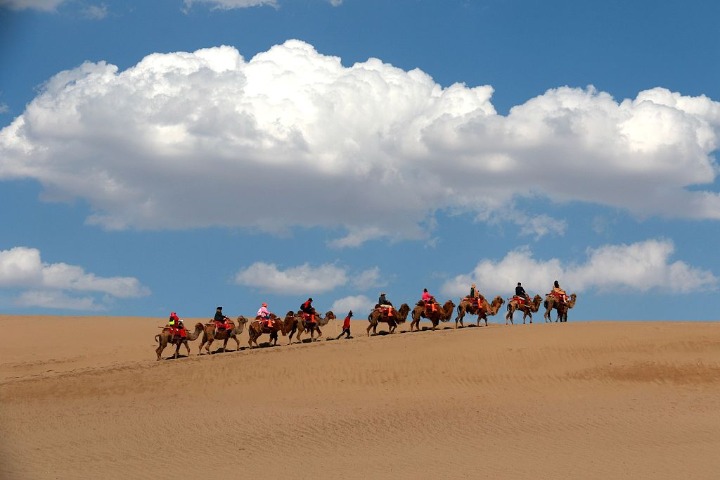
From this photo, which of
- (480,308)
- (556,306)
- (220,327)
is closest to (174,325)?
(220,327)

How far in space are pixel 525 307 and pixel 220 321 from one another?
14785mm

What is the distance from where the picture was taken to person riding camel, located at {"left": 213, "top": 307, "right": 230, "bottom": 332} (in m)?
36.3

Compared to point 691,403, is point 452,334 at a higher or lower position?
higher

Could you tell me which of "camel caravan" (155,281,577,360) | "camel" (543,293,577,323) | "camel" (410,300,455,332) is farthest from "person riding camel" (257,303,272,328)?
"camel" (543,293,577,323)

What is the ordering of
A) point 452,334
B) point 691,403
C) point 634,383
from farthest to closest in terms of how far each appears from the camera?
1. point 452,334
2. point 634,383
3. point 691,403

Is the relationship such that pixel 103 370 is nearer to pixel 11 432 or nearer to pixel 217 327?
pixel 217 327

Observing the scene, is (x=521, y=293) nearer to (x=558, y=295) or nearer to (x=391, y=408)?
(x=558, y=295)

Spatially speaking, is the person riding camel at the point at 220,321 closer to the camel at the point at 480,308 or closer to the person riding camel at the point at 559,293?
the camel at the point at 480,308

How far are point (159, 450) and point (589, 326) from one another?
2045 cm

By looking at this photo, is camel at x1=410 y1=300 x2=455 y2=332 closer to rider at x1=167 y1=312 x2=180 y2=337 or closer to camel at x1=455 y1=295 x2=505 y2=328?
camel at x1=455 y1=295 x2=505 y2=328

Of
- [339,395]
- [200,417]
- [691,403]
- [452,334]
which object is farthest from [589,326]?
[200,417]

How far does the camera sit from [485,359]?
30984 millimetres

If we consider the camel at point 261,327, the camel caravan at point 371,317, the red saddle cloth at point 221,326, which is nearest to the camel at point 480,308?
the camel caravan at point 371,317

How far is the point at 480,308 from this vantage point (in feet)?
129
